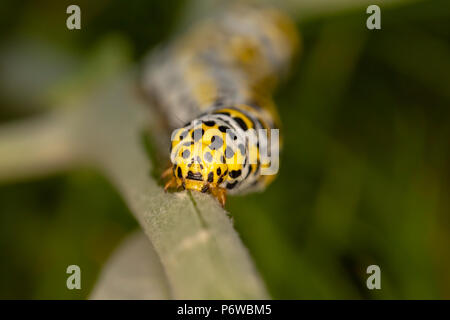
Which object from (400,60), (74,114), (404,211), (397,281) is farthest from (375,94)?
(74,114)

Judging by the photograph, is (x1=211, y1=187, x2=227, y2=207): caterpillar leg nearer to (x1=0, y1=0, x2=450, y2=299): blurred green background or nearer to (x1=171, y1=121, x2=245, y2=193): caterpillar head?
(x1=171, y1=121, x2=245, y2=193): caterpillar head

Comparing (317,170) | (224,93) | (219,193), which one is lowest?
(219,193)

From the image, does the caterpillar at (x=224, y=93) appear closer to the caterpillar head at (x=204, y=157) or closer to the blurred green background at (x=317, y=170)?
the caterpillar head at (x=204, y=157)

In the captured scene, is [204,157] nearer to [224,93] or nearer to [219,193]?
[219,193]

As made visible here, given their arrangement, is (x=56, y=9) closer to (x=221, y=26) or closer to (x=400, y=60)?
(x=221, y=26)

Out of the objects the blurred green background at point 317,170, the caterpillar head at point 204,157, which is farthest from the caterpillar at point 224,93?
the blurred green background at point 317,170

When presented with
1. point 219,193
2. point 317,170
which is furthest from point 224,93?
point 317,170
